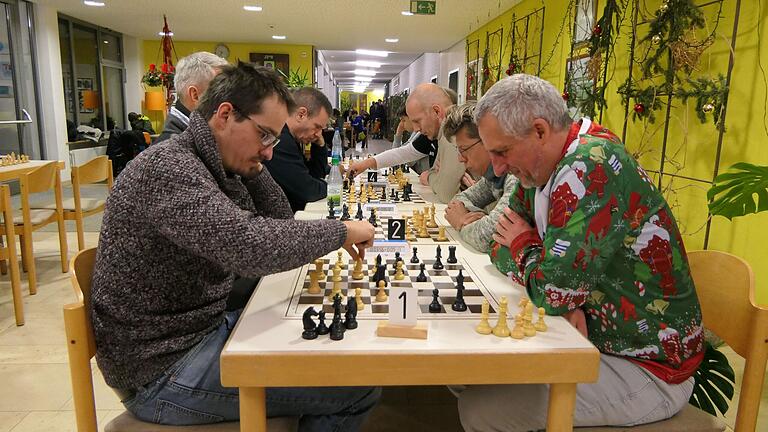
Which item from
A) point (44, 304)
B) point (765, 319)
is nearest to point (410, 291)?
point (765, 319)

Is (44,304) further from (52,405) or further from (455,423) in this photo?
(455,423)

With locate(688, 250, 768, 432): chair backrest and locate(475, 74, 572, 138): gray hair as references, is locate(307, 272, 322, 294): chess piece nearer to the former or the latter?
locate(475, 74, 572, 138): gray hair

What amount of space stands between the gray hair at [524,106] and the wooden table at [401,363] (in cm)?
51

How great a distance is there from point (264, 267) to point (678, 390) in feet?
3.50

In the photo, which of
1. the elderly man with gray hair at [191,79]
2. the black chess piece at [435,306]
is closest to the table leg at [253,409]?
the black chess piece at [435,306]

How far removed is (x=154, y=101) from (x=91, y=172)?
25.2ft

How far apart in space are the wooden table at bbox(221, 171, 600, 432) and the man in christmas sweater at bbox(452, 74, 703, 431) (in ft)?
0.49

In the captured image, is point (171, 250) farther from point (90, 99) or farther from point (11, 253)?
point (90, 99)

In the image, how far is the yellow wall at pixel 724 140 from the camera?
10.1 feet

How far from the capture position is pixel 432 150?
4.11 metres

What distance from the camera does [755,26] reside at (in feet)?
10.2

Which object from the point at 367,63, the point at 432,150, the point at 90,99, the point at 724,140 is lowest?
the point at 432,150

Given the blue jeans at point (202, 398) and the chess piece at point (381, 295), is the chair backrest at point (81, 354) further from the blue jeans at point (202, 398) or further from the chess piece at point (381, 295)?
the chess piece at point (381, 295)

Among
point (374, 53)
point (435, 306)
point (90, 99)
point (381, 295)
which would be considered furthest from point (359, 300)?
point (374, 53)
